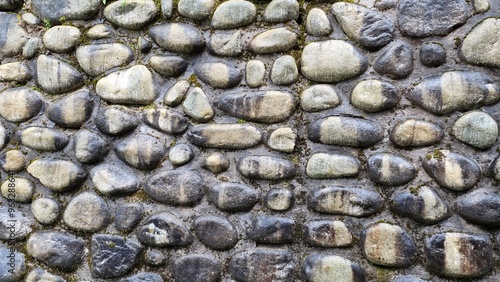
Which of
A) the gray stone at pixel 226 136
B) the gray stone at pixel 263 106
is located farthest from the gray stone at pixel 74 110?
the gray stone at pixel 263 106

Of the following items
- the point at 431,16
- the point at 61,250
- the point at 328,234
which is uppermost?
the point at 431,16

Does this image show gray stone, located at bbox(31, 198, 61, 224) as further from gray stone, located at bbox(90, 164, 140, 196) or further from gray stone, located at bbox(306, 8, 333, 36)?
gray stone, located at bbox(306, 8, 333, 36)

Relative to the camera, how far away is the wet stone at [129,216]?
212 cm

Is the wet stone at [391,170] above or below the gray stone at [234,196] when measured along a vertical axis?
above

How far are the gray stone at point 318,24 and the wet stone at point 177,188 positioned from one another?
0.89m

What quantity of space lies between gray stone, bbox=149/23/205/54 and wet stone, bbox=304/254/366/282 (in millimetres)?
1160

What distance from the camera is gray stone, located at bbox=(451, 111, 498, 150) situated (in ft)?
6.07

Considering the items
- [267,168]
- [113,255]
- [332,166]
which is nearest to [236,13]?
[267,168]

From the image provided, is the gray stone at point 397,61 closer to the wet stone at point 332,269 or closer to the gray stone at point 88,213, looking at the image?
the wet stone at point 332,269

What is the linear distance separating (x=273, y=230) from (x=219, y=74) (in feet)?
2.58

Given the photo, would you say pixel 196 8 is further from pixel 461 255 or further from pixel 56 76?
pixel 461 255

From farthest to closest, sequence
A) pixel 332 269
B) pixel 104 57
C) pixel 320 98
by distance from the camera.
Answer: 1. pixel 104 57
2. pixel 320 98
3. pixel 332 269

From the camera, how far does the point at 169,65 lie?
217cm

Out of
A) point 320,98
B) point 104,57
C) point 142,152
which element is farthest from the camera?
point 104,57
